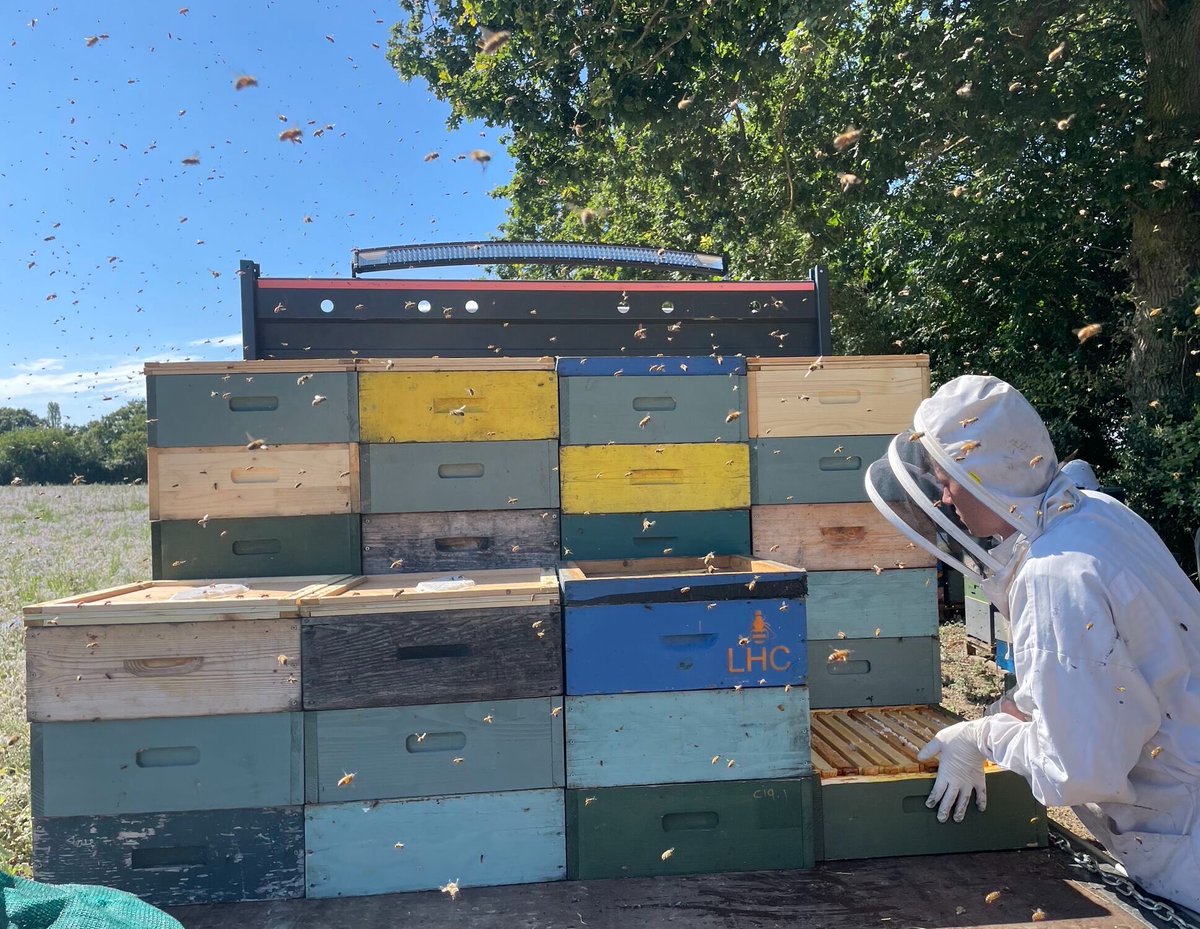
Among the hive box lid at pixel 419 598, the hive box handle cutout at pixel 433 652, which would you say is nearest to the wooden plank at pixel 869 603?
the hive box lid at pixel 419 598

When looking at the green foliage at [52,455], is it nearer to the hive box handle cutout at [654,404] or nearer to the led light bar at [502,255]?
the led light bar at [502,255]

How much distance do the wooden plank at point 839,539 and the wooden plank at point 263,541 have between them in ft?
5.39

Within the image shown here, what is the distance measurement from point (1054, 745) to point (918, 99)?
5617mm

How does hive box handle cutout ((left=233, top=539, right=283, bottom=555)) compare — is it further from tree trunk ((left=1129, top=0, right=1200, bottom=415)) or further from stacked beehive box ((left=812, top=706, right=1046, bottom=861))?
tree trunk ((left=1129, top=0, right=1200, bottom=415))

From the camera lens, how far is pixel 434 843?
2268mm

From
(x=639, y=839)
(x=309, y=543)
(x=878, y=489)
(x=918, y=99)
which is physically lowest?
(x=639, y=839)

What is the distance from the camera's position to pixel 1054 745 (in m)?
1.72

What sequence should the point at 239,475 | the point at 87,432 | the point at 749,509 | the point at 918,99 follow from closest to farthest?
the point at 239,475
the point at 749,509
the point at 918,99
the point at 87,432

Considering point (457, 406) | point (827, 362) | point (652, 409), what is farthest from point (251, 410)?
point (827, 362)

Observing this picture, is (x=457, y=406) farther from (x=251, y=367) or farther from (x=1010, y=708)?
(x=1010, y=708)

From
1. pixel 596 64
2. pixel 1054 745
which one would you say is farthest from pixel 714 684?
pixel 596 64

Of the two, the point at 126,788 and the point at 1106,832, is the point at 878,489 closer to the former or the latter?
the point at 1106,832

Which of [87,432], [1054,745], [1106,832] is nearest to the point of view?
[1054,745]

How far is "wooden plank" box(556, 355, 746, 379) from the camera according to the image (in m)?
2.87
